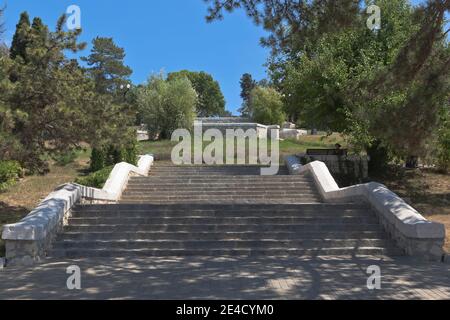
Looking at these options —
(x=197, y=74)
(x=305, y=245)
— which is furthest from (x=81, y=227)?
(x=197, y=74)

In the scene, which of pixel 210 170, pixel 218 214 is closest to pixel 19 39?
pixel 210 170

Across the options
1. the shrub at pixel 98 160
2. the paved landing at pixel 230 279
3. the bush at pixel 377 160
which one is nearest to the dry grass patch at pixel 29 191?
the shrub at pixel 98 160

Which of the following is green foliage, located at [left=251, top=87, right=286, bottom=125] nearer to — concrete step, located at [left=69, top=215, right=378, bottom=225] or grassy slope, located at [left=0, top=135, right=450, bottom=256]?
grassy slope, located at [left=0, top=135, right=450, bottom=256]

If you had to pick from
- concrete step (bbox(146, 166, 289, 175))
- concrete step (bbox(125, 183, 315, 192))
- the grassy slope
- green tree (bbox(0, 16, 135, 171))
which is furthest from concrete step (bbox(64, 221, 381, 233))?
concrete step (bbox(146, 166, 289, 175))

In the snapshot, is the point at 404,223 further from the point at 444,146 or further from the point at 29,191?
the point at 29,191

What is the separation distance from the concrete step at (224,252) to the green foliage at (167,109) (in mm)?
25607

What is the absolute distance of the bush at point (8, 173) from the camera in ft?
57.3

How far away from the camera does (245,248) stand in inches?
376

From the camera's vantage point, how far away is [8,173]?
17938 millimetres

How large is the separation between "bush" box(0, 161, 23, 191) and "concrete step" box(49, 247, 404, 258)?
29.0 feet

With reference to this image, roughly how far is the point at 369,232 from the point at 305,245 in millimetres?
1365

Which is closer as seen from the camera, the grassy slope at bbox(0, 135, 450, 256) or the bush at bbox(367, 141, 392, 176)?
the grassy slope at bbox(0, 135, 450, 256)

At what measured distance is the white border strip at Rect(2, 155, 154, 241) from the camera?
8.70 metres
